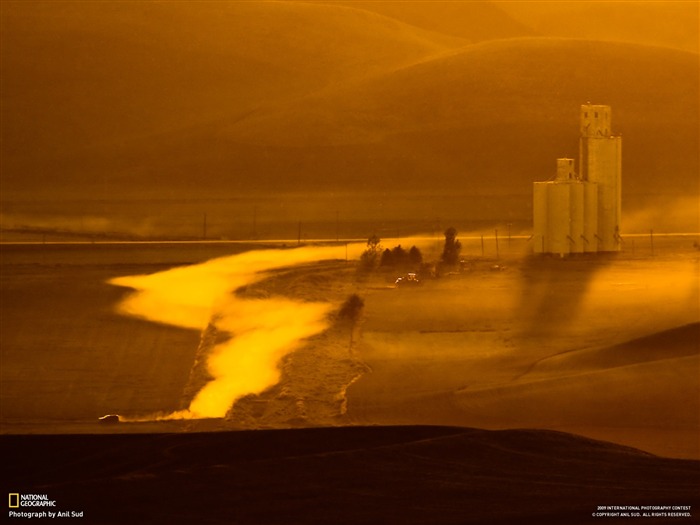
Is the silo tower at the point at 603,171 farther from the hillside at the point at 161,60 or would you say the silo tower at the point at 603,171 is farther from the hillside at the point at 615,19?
the hillside at the point at 615,19

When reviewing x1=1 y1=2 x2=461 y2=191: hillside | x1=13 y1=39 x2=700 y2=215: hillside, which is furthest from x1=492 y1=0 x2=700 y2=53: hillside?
x1=13 y1=39 x2=700 y2=215: hillside

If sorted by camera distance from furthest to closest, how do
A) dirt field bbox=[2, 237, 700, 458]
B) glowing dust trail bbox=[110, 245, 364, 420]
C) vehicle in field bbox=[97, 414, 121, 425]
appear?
1. glowing dust trail bbox=[110, 245, 364, 420]
2. dirt field bbox=[2, 237, 700, 458]
3. vehicle in field bbox=[97, 414, 121, 425]

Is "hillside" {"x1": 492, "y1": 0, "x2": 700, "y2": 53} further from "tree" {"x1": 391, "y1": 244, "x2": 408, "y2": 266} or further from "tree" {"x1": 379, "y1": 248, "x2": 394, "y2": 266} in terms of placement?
"tree" {"x1": 379, "y1": 248, "x2": 394, "y2": 266}

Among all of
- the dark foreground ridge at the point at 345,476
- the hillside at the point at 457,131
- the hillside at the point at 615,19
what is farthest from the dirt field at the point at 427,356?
the hillside at the point at 615,19

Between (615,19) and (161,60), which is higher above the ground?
(615,19)

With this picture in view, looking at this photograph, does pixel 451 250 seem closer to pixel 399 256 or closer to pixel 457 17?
pixel 399 256

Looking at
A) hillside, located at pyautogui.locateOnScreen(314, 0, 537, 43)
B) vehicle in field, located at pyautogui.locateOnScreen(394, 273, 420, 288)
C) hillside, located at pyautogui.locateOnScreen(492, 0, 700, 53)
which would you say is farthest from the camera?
hillside, located at pyautogui.locateOnScreen(314, 0, 537, 43)

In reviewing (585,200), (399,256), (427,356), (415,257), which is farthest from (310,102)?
(427,356)
